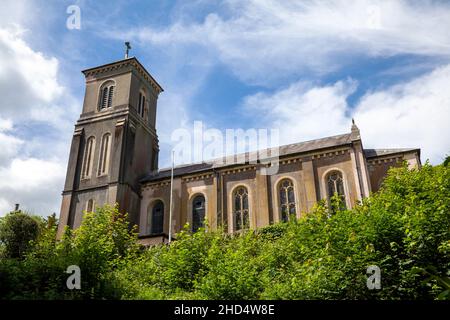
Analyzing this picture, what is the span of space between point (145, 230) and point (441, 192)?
78.9 feet

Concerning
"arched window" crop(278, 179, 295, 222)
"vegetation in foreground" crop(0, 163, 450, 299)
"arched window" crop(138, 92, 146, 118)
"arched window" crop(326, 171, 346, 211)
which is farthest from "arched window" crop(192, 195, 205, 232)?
"vegetation in foreground" crop(0, 163, 450, 299)

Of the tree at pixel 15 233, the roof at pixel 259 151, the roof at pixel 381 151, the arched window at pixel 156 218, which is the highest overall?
the roof at pixel 259 151

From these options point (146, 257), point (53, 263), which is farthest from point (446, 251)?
point (146, 257)

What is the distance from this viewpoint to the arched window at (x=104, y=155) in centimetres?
3512

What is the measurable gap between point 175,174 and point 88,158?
773cm

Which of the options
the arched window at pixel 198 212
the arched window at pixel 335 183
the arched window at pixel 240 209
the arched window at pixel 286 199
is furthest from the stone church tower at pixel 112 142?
the arched window at pixel 335 183

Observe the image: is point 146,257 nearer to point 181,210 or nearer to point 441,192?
point 181,210

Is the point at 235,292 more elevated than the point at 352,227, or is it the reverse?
the point at 352,227

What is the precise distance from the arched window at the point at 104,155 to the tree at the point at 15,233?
8.48m

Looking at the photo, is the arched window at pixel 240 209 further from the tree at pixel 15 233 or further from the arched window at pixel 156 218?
the tree at pixel 15 233

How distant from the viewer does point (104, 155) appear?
117ft

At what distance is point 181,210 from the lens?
3375 cm

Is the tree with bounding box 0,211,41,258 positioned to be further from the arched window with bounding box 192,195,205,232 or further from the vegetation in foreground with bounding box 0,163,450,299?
the vegetation in foreground with bounding box 0,163,450,299

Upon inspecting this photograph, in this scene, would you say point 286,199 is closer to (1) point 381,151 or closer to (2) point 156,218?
(1) point 381,151
